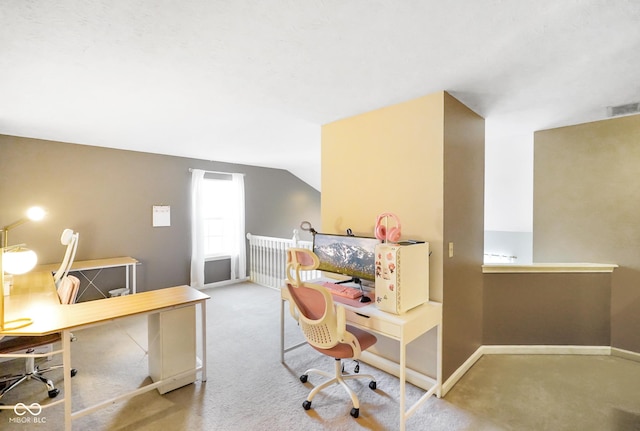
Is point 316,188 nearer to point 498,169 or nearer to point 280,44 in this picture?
point 498,169

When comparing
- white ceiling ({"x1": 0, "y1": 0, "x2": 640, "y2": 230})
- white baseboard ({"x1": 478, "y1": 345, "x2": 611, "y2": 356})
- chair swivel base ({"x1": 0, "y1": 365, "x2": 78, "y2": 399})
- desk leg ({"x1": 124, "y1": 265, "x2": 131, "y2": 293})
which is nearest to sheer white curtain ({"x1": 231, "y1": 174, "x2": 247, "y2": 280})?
desk leg ({"x1": 124, "y1": 265, "x2": 131, "y2": 293})

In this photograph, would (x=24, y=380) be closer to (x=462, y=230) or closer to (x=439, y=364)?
(x=439, y=364)

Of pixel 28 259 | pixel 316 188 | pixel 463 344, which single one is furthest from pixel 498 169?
pixel 28 259

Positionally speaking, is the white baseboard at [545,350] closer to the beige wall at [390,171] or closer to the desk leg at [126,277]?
the beige wall at [390,171]

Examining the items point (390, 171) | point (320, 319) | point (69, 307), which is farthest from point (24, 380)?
point (390, 171)

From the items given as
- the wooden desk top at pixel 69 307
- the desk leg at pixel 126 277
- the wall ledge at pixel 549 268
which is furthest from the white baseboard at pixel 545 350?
the desk leg at pixel 126 277

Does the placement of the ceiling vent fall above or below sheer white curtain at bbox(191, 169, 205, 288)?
above

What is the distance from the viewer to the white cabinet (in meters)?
2.20

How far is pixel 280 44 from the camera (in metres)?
1.59

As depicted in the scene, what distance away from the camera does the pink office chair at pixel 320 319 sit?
189cm

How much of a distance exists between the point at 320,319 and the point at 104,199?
384 centimetres

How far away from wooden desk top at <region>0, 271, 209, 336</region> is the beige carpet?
703 millimetres

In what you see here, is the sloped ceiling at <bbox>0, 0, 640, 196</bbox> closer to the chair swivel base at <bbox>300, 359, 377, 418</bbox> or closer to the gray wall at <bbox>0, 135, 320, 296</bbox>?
the gray wall at <bbox>0, 135, 320, 296</bbox>

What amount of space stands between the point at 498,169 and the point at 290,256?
334 cm
